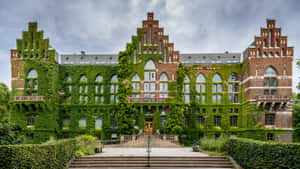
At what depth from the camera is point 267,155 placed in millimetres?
17266

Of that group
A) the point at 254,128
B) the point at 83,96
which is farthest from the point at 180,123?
the point at 83,96

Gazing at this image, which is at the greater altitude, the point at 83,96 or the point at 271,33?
the point at 271,33

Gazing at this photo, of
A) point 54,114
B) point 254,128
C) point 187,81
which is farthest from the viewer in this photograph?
point 187,81

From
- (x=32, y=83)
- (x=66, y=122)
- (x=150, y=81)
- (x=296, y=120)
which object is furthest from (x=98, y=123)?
(x=296, y=120)

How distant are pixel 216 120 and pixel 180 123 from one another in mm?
7513

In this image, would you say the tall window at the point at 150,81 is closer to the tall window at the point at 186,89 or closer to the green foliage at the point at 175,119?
the green foliage at the point at 175,119

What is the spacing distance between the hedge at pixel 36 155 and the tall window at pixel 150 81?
22738mm

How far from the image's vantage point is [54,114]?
139ft

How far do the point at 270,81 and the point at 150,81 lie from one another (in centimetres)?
1913

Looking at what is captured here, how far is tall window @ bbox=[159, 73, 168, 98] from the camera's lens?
143 feet

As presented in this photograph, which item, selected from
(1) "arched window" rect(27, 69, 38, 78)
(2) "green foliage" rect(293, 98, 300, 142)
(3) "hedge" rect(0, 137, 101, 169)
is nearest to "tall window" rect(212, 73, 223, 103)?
(2) "green foliage" rect(293, 98, 300, 142)

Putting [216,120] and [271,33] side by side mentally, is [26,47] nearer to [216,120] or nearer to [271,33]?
[216,120]

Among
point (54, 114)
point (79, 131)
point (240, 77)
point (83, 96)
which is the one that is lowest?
point (79, 131)

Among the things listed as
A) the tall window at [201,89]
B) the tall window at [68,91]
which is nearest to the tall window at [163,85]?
the tall window at [201,89]
